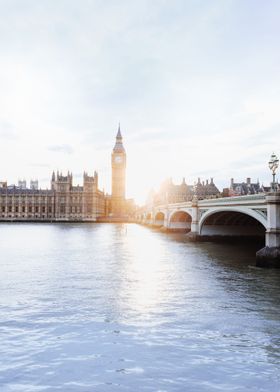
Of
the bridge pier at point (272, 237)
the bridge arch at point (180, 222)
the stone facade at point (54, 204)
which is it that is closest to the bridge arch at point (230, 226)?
the bridge pier at point (272, 237)

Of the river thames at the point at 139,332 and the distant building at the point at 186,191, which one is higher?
the distant building at the point at 186,191

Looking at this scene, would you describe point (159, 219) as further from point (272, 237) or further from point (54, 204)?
point (272, 237)

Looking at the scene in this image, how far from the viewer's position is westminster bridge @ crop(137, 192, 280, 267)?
25.1 metres

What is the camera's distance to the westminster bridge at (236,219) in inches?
989

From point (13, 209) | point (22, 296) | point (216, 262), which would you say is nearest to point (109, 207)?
point (13, 209)

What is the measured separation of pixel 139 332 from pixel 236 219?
37.1 meters

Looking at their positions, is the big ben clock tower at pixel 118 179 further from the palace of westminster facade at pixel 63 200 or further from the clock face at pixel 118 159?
the palace of westminster facade at pixel 63 200

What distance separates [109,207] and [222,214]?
14025 centimetres

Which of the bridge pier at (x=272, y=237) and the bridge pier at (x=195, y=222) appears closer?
the bridge pier at (x=272, y=237)

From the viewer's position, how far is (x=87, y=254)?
3419cm

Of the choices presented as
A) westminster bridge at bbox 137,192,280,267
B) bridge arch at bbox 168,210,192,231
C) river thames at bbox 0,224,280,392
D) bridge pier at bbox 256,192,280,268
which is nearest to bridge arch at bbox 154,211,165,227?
westminster bridge at bbox 137,192,280,267

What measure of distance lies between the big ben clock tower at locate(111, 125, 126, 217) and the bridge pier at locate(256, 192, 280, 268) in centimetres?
14590

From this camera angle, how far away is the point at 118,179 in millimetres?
176875

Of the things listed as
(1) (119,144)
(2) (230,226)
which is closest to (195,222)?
(2) (230,226)
